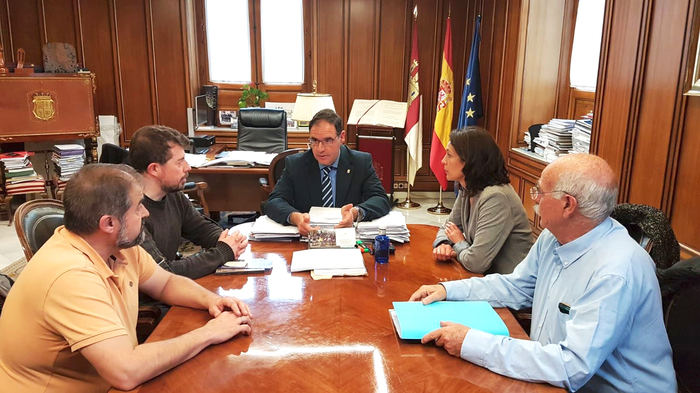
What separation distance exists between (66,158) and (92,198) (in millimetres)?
4738

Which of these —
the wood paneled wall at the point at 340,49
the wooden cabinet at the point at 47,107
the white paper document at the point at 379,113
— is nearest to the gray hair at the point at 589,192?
the wood paneled wall at the point at 340,49

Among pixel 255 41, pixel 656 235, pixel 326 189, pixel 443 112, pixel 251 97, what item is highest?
pixel 255 41

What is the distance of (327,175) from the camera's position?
282 centimetres

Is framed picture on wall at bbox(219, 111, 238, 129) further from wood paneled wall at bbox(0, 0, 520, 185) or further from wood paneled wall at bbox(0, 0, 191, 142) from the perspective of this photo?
wood paneled wall at bbox(0, 0, 191, 142)

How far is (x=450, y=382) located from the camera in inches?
48.4

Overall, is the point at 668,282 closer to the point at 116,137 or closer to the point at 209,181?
the point at 209,181

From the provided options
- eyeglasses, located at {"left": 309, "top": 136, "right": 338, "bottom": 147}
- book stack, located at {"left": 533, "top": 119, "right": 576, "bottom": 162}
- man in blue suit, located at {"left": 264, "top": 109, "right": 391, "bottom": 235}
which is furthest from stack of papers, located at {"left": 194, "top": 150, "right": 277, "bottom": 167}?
book stack, located at {"left": 533, "top": 119, "right": 576, "bottom": 162}

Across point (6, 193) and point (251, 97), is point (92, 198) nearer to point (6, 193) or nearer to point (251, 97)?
point (6, 193)

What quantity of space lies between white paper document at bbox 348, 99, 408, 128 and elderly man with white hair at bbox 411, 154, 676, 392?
446cm

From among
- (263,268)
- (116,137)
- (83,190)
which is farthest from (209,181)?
(83,190)

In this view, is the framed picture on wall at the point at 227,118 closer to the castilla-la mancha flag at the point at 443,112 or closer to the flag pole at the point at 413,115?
the flag pole at the point at 413,115

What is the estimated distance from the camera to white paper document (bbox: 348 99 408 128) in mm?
5898

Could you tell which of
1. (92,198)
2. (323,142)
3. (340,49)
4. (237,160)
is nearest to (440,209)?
(340,49)

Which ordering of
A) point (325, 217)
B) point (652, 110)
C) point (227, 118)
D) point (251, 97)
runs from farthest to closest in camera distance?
point (227, 118) → point (251, 97) → point (652, 110) → point (325, 217)
